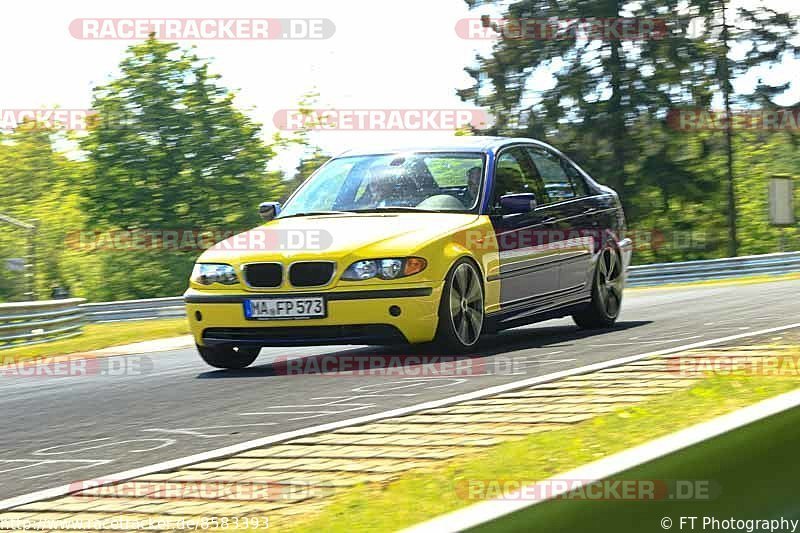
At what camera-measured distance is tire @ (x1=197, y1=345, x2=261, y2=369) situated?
32.0 feet

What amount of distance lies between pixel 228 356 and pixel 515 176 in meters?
2.67

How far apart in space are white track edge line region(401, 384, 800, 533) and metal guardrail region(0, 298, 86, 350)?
18279 millimetres

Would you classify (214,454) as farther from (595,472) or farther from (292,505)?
(595,472)

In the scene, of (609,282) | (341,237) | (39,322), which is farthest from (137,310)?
(341,237)

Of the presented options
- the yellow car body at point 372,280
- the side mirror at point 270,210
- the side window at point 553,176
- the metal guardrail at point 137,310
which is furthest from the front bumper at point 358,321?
the metal guardrail at point 137,310

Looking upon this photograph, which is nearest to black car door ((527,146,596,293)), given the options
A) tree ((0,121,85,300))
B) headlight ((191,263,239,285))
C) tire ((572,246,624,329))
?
tire ((572,246,624,329))

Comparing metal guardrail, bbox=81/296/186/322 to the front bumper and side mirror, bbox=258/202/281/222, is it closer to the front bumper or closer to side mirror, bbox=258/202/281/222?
side mirror, bbox=258/202/281/222

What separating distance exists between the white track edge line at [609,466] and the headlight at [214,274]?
18.8ft

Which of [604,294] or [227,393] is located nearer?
[227,393]

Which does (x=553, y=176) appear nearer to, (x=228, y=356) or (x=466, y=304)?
(x=466, y=304)

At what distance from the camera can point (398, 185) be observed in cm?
1020

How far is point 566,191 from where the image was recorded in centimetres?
1124

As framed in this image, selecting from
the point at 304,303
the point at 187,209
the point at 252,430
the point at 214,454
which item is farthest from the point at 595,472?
Result: the point at 187,209

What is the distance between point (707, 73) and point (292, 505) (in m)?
50.2
